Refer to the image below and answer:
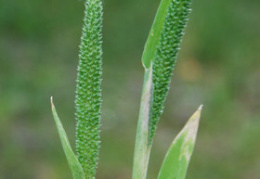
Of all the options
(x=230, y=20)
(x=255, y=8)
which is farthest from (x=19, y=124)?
(x=255, y=8)

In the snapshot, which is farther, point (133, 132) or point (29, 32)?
point (29, 32)

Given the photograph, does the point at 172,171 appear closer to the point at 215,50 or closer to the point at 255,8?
the point at 215,50

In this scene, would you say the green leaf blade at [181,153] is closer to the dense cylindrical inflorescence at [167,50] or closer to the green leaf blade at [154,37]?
the dense cylindrical inflorescence at [167,50]

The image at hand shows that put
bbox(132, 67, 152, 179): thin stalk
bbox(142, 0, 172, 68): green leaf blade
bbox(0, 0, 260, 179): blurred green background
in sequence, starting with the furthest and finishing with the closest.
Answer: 1. bbox(0, 0, 260, 179): blurred green background
2. bbox(142, 0, 172, 68): green leaf blade
3. bbox(132, 67, 152, 179): thin stalk

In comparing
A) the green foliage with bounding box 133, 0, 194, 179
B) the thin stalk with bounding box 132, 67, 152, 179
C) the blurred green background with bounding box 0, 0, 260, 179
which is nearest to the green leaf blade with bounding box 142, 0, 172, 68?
the green foliage with bounding box 133, 0, 194, 179

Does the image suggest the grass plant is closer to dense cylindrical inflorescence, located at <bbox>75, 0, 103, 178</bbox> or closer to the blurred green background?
dense cylindrical inflorescence, located at <bbox>75, 0, 103, 178</bbox>

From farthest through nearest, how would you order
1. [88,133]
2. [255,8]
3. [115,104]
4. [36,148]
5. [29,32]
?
[255,8], [29,32], [115,104], [36,148], [88,133]

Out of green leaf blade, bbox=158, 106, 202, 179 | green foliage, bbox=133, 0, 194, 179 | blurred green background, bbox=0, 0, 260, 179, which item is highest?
green foliage, bbox=133, 0, 194, 179

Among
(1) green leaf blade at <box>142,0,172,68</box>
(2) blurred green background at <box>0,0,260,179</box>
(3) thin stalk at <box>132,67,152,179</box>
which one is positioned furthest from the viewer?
(2) blurred green background at <box>0,0,260,179</box>

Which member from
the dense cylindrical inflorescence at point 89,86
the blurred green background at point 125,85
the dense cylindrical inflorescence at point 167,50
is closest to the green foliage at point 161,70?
the dense cylindrical inflorescence at point 167,50
